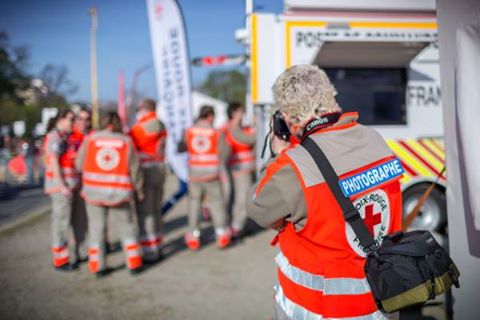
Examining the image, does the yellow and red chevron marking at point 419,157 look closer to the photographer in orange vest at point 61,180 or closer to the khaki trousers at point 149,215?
the khaki trousers at point 149,215

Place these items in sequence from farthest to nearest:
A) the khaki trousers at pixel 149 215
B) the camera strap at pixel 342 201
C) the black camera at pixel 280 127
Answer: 1. the khaki trousers at pixel 149 215
2. the black camera at pixel 280 127
3. the camera strap at pixel 342 201

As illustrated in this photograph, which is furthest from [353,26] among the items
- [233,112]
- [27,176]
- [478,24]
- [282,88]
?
[27,176]

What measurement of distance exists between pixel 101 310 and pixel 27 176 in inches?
442

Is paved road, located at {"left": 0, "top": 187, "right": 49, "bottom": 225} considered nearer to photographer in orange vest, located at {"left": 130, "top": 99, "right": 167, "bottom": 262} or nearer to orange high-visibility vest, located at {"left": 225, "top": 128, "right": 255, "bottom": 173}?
photographer in orange vest, located at {"left": 130, "top": 99, "right": 167, "bottom": 262}

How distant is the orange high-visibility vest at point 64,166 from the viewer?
15.5 feet

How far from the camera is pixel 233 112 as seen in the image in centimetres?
598

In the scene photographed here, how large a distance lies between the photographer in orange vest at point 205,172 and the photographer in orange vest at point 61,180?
1.46m

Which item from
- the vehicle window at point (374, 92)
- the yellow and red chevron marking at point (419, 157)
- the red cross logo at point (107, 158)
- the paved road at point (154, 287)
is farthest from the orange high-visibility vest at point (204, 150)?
the yellow and red chevron marking at point (419, 157)

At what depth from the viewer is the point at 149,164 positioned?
16.9 ft

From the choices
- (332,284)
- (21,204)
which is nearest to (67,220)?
(332,284)

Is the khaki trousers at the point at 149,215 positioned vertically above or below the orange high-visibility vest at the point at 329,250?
below

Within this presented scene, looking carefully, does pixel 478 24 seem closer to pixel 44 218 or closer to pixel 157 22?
pixel 157 22

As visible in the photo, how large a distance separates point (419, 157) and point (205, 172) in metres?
2.65

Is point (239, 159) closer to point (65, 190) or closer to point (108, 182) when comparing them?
point (108, 182)
